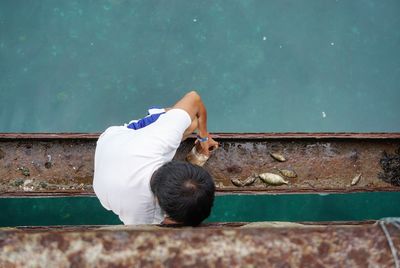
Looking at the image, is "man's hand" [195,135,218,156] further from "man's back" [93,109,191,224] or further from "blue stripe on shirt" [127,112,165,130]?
"man's back" [93,109,191,224]

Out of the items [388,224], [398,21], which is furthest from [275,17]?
[388,224]

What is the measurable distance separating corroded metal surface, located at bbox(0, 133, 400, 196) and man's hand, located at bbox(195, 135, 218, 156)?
0.06 metres

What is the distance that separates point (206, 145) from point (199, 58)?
1061mm

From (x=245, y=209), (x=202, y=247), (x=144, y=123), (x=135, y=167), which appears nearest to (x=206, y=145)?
(x=144, y=123)

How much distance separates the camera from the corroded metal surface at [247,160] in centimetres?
222

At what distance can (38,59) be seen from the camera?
9.70ft

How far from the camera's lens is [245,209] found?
2723 mm

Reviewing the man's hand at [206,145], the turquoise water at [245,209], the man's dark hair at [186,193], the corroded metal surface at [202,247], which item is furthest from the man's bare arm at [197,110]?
the corroded metal surface at [202,247]

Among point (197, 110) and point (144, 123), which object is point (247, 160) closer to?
point (197, 110)

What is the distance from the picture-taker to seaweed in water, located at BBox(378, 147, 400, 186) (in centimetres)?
229

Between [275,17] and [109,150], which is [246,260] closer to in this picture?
[109,150]

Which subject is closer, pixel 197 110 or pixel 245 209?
pixel 197 110

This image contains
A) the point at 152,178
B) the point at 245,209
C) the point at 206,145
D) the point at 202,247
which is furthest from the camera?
the point at 245,209

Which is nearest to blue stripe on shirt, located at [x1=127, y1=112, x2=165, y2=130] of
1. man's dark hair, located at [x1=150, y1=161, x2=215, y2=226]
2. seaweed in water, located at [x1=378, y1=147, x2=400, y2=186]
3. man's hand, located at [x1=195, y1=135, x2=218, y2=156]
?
man's hand, located at [x1=195, y1=135, x2=218, y2=156]
